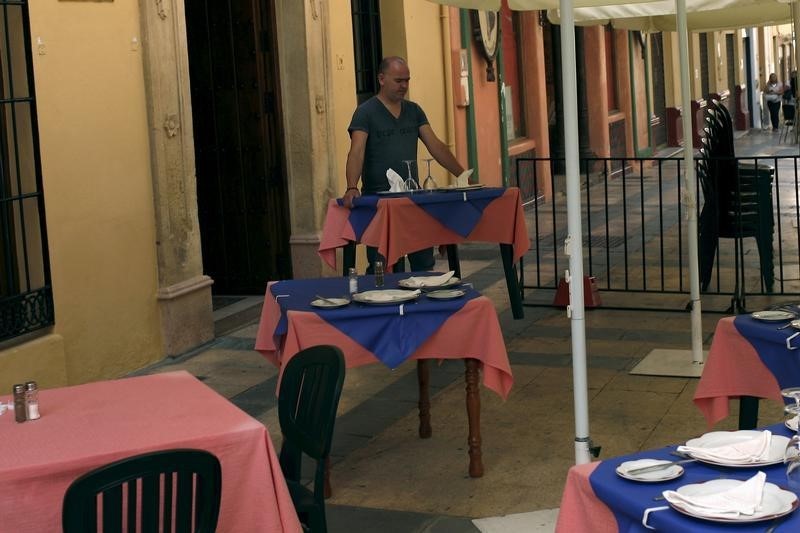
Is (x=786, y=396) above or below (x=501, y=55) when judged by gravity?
below

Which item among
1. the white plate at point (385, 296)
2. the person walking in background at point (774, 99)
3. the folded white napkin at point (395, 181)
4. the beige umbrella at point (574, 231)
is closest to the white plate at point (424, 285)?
the white plate at point (385, 296)

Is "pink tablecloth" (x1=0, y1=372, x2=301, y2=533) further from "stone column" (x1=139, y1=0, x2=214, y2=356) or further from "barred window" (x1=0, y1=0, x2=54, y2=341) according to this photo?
"stone column" (x1=139, y1=0, x2=214, y2=356)

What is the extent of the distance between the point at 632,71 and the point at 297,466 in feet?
67.5

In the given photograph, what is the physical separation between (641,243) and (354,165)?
5.99 m

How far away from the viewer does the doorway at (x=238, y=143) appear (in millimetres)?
11148

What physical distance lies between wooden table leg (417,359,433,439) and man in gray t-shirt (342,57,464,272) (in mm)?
2021

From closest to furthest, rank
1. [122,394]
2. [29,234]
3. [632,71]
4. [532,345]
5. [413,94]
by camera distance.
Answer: [122,394] < [29,234] < [532,345] < [413,94] < [632,71]

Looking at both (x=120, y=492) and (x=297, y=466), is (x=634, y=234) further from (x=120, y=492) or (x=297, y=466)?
(x=120, y=492)

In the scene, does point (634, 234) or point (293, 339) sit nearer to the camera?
point (293, 339)

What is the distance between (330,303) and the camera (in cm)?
599

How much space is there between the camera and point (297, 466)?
4.88 meters

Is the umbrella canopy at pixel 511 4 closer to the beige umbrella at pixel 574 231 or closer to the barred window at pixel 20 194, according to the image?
the barred window at pixel 20 194

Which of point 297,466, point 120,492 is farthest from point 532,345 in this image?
point 120,492

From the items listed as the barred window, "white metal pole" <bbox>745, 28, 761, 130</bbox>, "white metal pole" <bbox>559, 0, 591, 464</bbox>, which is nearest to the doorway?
the barred window
